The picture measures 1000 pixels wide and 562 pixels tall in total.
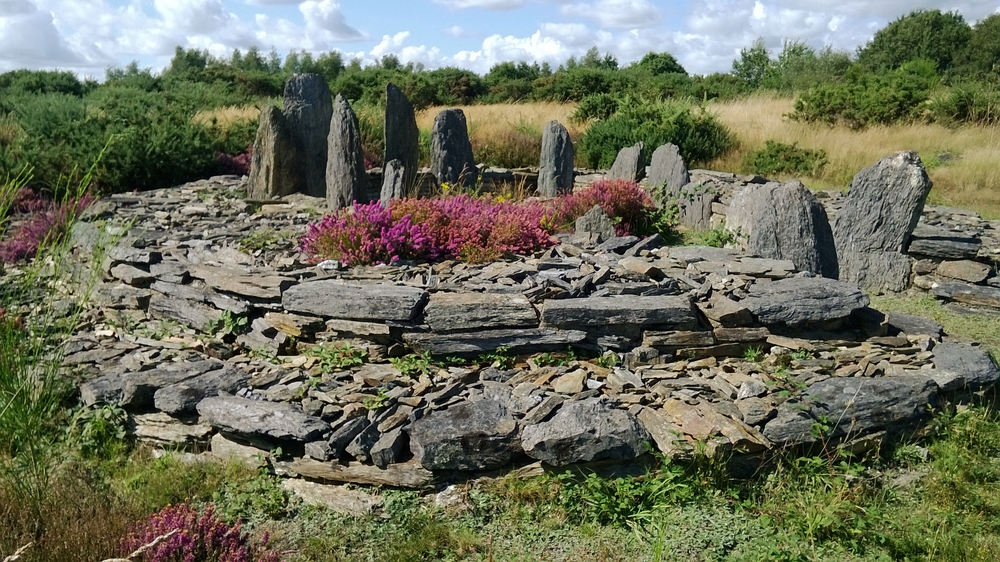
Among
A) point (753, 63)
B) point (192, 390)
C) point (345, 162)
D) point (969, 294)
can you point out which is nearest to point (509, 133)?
point (345, 162)

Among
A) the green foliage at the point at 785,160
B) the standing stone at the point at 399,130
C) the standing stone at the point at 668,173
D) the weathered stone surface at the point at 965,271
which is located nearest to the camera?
the weathered stone surface at the point at 965,271

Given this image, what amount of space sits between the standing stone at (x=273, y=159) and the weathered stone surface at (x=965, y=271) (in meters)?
8.68

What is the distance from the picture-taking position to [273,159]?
10.3 metres

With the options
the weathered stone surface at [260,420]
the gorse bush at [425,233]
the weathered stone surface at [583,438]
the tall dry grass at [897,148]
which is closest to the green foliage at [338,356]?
the weathered stone surface at [260,420]

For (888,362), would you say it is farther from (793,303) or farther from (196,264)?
(196,264)

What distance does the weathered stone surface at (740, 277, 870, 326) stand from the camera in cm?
591

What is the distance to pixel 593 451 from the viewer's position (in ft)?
14.4

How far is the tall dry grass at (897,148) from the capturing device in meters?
14.6

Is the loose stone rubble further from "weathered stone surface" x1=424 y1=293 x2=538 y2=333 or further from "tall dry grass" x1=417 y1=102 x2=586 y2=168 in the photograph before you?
"tall dry grass" x1=417 y1=102 x2=586 y2=168

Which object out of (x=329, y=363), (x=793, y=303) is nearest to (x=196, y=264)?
(x=329, y=363)

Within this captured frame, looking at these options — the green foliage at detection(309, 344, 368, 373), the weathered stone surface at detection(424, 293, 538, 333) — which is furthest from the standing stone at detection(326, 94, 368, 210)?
the weathered stone surface at detection(424, 293, 538, 333)

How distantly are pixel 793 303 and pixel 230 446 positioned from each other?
4437 mm

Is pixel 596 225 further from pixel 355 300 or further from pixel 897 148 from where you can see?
pixel 897 148

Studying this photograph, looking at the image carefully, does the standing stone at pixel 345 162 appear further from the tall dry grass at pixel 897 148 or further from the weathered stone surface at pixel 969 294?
the tall dry grass at pixel 897 148
